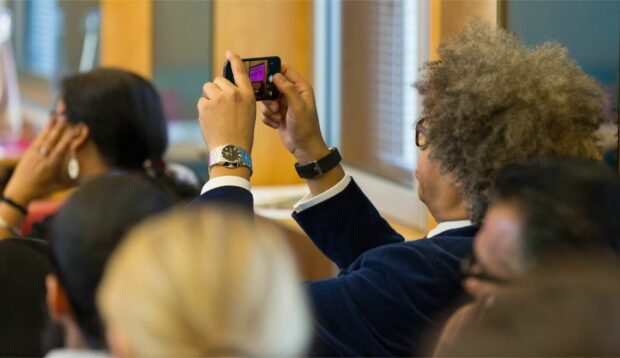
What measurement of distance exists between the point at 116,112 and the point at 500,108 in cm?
128

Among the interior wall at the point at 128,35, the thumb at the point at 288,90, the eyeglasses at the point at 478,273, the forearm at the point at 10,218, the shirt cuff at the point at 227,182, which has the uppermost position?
the interior wall at the point at 128,35

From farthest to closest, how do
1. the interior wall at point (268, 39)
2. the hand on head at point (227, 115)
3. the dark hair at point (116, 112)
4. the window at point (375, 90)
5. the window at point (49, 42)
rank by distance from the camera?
the window at point (49, 42) → the interior wall at point (268, 39) → the window at point (375, 90) → the dark hair at point (116, 112) → the hand on head at point (227, 115)

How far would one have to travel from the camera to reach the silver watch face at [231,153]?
1.71 metres

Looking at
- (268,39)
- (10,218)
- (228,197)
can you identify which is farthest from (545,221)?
(268,39)

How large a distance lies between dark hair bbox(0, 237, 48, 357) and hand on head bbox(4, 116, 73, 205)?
0.96m

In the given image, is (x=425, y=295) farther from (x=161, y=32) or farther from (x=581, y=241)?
(x=161, y=32)

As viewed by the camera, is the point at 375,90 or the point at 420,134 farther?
the point at 375,90

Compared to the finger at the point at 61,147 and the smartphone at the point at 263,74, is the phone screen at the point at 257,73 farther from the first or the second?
the finger at the point at 61,147

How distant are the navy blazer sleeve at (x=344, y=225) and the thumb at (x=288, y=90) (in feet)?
0.61

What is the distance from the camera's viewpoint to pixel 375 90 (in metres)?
3.33

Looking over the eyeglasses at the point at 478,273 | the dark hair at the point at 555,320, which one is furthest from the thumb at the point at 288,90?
the dark hair at the point at 555,320

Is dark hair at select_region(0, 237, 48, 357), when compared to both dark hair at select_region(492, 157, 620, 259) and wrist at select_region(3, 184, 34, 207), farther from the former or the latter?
wrist at select_region(3, 184, 34, 207)

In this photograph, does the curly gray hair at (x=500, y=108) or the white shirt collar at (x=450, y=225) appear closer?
the curly gray hair at (x=500, y=108)

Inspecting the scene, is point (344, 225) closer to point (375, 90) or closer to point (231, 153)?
point (231, 153)
